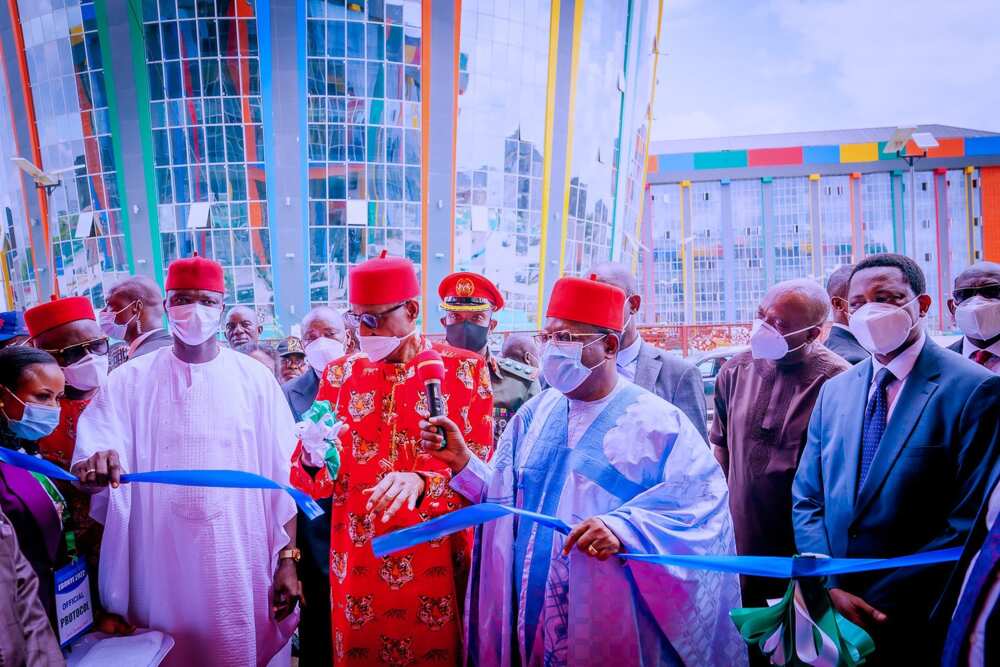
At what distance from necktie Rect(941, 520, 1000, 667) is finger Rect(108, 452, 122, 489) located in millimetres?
2718

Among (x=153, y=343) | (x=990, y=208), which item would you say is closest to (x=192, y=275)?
(x=153, y=343)

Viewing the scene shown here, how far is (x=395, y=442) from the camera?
8.91 ft

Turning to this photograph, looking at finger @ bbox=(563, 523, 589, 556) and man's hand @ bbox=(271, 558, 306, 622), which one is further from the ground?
finger @ bbox=(563, 523, 589, 556)

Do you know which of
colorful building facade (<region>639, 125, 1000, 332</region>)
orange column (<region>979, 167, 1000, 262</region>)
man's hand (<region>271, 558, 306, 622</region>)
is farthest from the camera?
colorful building facade (<region>639, 125, 1000, 332</region>)

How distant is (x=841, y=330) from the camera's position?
4457mm

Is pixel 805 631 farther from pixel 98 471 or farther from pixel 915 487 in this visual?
pixel 98 471

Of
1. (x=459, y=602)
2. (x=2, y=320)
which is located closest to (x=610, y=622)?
(x=459, y=602)

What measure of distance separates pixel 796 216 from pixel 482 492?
133ft

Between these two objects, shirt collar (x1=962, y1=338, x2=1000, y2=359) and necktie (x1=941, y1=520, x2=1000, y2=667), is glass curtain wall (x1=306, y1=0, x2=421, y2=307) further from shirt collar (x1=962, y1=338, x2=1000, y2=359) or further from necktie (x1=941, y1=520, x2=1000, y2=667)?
necktie (x1=941, y1=520, x2=1000, y2=667)

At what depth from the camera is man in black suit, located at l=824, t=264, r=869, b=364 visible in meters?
4.16

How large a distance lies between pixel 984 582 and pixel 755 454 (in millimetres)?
1682

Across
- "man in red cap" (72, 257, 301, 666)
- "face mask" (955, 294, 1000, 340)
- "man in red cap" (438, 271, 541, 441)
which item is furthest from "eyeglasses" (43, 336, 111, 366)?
"face mask" (955, 294, 1000, 340)

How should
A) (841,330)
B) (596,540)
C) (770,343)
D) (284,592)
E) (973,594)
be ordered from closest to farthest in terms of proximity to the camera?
(973,594)
(596,540)
(284,592)
(770,343)
(841,330)

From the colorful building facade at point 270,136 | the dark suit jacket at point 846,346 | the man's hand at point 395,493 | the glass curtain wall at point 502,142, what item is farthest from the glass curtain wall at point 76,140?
the man's hand at point 395,493
